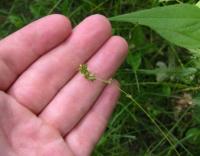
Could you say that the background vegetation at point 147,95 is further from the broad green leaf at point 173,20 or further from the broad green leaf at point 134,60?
the broad green leaf at point 173,20

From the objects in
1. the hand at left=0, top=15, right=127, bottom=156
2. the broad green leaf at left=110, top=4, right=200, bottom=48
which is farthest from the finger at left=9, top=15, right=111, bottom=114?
the broad green leaf at left=110, top=4, right=200, bottom=48

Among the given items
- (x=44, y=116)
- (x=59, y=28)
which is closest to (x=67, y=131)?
(x=44, y=116)

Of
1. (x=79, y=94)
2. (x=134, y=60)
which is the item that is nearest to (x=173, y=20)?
(x=79, y=94)

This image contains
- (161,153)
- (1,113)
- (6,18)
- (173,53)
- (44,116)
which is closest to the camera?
(1,113)

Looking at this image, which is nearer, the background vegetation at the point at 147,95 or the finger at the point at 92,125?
the finger at the point at 92,125

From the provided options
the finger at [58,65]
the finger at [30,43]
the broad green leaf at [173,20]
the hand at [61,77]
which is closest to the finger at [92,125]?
the hand at [61,77]

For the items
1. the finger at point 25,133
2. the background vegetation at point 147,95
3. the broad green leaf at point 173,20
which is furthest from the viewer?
the background vegetation at point 147,95

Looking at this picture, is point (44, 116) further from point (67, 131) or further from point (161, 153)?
point (161, 153)
